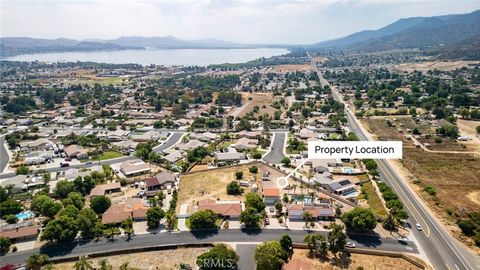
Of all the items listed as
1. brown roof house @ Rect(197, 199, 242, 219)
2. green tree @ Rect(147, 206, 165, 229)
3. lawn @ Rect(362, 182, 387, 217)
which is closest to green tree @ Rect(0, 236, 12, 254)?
green tree @ Rect(147, 206, 165, 229)

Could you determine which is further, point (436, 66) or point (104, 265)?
point (436, 66)

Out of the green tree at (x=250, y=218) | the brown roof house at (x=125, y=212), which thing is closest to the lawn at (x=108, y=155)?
the brown roof house at (x=125, y=212)

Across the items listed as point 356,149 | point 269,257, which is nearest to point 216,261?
point 269,257

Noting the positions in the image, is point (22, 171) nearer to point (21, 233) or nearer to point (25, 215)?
point (25, 215)

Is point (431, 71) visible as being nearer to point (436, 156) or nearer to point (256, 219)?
point (436, 156)

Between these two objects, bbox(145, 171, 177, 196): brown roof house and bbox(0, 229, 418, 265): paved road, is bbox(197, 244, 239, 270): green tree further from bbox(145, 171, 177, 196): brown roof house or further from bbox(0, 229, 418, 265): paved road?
bbox(145, 171, 177, 196): brown roof house
